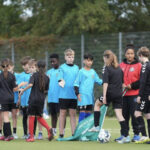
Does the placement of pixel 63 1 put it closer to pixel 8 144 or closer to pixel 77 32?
pixel 77 32

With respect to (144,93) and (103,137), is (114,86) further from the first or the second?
(103,137)

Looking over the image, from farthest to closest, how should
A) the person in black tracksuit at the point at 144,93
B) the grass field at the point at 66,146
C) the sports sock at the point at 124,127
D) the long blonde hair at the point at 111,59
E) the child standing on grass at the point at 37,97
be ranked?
the child standing on grass at the point at 37,97 → the long blonde hair at the point at 111,59 → the sports sock at the point at 124,127 → the person in black tracksuit at the point at 144,93 → the grass field at the point at 66,146

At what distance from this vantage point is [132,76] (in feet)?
36.3

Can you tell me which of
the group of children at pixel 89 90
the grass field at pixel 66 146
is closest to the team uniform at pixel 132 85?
the group of children at pixel 89 90

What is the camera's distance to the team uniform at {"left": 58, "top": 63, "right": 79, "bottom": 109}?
11500mm

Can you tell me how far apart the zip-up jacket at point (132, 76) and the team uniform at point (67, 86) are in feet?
3.73

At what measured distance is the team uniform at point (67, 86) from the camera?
11500 mm

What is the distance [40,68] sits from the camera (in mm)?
11266

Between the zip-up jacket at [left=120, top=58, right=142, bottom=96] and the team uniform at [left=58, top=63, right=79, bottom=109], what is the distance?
114 centimetres

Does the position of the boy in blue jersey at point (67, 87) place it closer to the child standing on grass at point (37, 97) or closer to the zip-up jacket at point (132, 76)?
the child standing on grass at point (37, 97)

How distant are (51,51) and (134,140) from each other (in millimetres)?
11298

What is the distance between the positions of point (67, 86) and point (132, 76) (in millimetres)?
1449

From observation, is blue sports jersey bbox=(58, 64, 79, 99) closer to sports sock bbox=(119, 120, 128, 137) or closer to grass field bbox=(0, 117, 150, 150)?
grass field bbox=(0, 117, 150, 150)

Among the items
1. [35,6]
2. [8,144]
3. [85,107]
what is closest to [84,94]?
[85,107]
